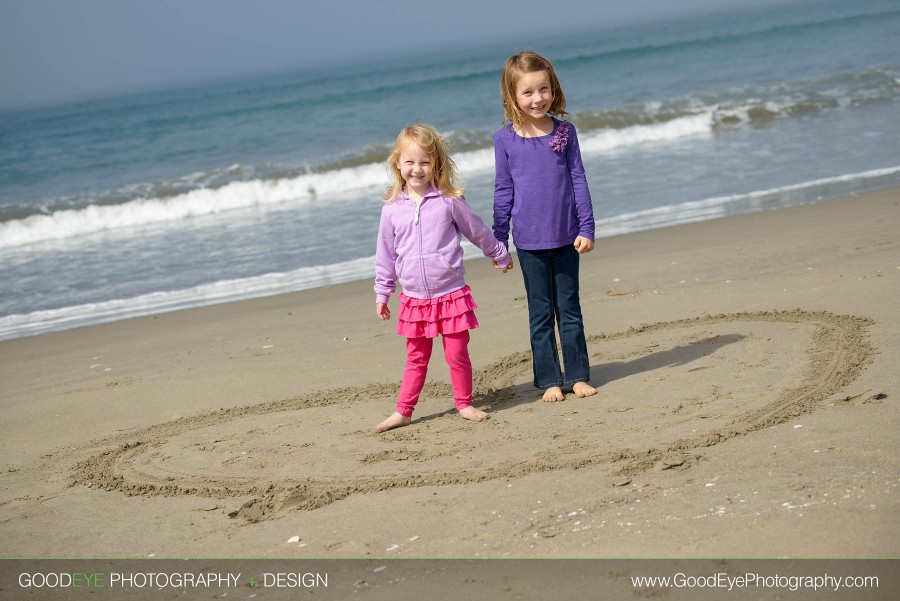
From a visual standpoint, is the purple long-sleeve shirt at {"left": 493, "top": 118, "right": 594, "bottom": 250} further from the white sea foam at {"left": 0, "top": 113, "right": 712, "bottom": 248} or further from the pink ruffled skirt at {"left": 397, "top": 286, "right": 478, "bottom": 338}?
the white sea foam at {"left": 0, "top": 113, "right": 712, "bottom": 248}

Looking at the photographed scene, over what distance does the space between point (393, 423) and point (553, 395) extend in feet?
2.69

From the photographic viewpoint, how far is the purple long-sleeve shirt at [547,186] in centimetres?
462

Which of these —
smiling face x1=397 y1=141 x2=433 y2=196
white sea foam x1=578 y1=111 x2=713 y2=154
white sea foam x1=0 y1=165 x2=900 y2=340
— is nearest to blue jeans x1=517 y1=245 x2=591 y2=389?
smiling face x1=397 y1=141 x2=433 y2=196

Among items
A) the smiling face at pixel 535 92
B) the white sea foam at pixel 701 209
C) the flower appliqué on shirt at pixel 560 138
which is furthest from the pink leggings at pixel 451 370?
the white sea foam at pixel 701 209

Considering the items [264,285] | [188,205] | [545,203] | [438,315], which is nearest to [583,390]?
[438,315]

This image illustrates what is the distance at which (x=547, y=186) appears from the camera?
15.2 ft

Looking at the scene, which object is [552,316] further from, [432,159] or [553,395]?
[432,159]

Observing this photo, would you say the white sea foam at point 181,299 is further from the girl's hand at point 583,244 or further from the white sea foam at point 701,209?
the girl's hand at point 583,244

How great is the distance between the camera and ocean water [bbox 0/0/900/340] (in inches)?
387

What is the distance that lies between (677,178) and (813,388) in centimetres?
840

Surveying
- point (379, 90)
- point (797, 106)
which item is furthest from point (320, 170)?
point (379, 90)

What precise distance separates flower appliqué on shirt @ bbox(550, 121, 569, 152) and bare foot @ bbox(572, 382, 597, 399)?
1189 millimetres

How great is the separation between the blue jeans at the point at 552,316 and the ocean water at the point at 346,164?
13.4ft

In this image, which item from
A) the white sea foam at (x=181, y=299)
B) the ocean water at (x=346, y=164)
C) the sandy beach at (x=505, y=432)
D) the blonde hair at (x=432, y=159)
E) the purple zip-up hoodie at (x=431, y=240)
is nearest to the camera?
the sandy beach at (x=505, y=432)
